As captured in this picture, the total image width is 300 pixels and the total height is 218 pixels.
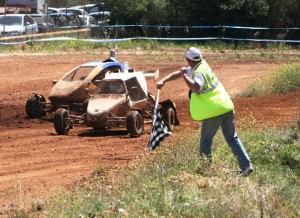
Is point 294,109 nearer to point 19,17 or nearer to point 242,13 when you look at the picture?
point 242,13

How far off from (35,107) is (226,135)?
10706 millimetres

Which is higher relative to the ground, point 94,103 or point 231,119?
point 231,119

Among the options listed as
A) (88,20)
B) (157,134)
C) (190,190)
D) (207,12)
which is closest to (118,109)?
(157,134)

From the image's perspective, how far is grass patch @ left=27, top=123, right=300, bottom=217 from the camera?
9.17 metres

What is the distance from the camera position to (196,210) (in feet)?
30.1

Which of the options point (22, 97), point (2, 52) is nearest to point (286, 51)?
point (2, 52)

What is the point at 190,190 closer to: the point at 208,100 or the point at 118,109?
the point at 208,100

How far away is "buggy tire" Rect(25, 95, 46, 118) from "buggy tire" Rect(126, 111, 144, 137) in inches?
161

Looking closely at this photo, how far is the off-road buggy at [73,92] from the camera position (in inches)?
813

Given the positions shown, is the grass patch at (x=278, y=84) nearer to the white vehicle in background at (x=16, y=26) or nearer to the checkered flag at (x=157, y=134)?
the checkered flag at (x=157, y=134)

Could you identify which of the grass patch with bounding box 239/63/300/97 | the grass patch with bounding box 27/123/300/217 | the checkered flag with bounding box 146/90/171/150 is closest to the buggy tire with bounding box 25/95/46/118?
the grass patch with bounding box 239/63/300/97

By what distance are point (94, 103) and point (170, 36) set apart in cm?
2535

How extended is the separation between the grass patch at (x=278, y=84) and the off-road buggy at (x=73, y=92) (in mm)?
5052

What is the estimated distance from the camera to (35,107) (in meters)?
21.7
